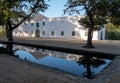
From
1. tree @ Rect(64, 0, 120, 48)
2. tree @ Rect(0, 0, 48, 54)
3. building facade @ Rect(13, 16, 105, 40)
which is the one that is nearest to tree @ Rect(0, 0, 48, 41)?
tree @ Rect(0, 0, 48, 54)

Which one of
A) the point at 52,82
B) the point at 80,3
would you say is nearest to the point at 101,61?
the point at 52,82

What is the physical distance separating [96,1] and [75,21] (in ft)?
67.5

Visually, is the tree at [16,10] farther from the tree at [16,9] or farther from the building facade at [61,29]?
the building facade at [61,29]

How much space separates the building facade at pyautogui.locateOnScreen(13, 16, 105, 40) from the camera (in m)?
36.7

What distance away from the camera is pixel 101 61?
11.1 m

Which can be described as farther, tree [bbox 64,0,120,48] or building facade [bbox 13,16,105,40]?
building facade [bbox 13,16,105,40]

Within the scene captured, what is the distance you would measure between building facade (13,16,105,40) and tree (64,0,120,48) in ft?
48.1

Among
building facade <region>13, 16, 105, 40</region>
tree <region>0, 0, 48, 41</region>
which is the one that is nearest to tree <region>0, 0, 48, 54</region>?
tree <region>0, 0, 48, 41</region>

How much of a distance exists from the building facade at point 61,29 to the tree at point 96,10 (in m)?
14.7

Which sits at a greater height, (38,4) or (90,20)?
(38,4)

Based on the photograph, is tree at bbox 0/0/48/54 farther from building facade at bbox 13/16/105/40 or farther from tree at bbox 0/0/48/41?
building facade at bbox 13/16/105/40

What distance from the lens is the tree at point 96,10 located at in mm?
16616

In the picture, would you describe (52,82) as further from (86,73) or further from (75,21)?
(75,21)

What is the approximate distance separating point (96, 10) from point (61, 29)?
75.3 feet
